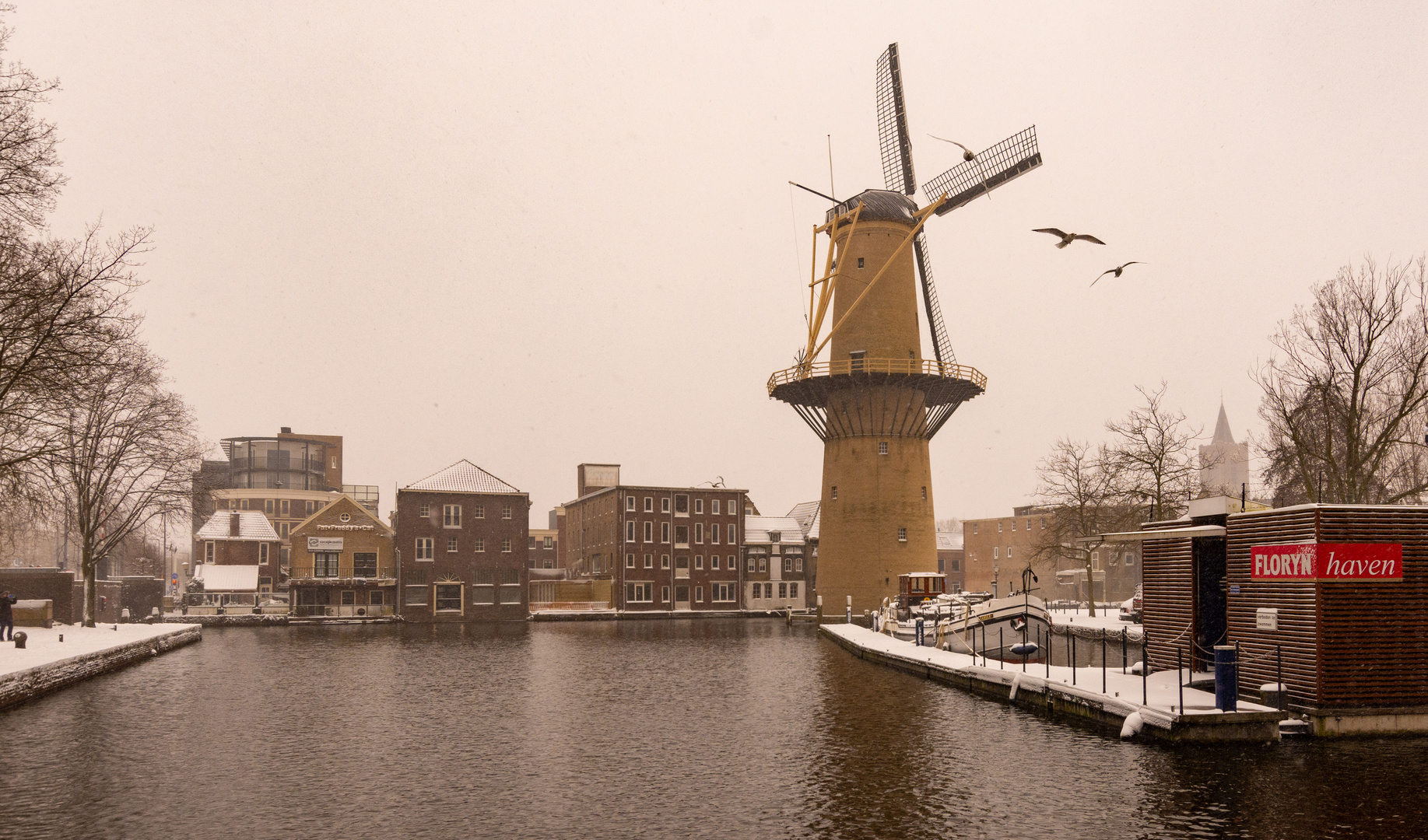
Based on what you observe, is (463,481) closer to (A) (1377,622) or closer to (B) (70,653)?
(B) (70,653)

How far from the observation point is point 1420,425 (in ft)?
201

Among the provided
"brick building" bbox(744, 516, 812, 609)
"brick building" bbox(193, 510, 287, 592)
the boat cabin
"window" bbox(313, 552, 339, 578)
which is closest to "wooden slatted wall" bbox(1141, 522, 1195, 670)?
the boat cabin

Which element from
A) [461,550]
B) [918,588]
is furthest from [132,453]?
[918,588]

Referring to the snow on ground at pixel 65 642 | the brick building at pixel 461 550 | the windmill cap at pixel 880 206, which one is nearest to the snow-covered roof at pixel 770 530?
the brick building at pixel 461 550

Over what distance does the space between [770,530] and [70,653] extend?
6274 cm

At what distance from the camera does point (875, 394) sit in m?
62.7

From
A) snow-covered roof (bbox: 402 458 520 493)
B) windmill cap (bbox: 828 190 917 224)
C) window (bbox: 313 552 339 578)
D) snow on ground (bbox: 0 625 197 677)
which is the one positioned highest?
windmill cap (bbox: 828 190 917 224)

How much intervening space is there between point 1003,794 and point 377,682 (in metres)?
24.6

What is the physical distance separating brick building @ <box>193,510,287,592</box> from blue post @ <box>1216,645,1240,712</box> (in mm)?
83828

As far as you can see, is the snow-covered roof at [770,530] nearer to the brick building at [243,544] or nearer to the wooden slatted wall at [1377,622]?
the brick building at [243,544]

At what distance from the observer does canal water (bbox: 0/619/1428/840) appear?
15914 millimetres

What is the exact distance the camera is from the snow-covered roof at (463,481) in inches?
3167

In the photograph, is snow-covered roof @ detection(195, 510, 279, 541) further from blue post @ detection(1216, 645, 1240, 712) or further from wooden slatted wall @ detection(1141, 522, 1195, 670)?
blue post @ detection(1216, 645, 1240, 712)

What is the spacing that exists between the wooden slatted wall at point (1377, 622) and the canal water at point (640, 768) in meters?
1.36
